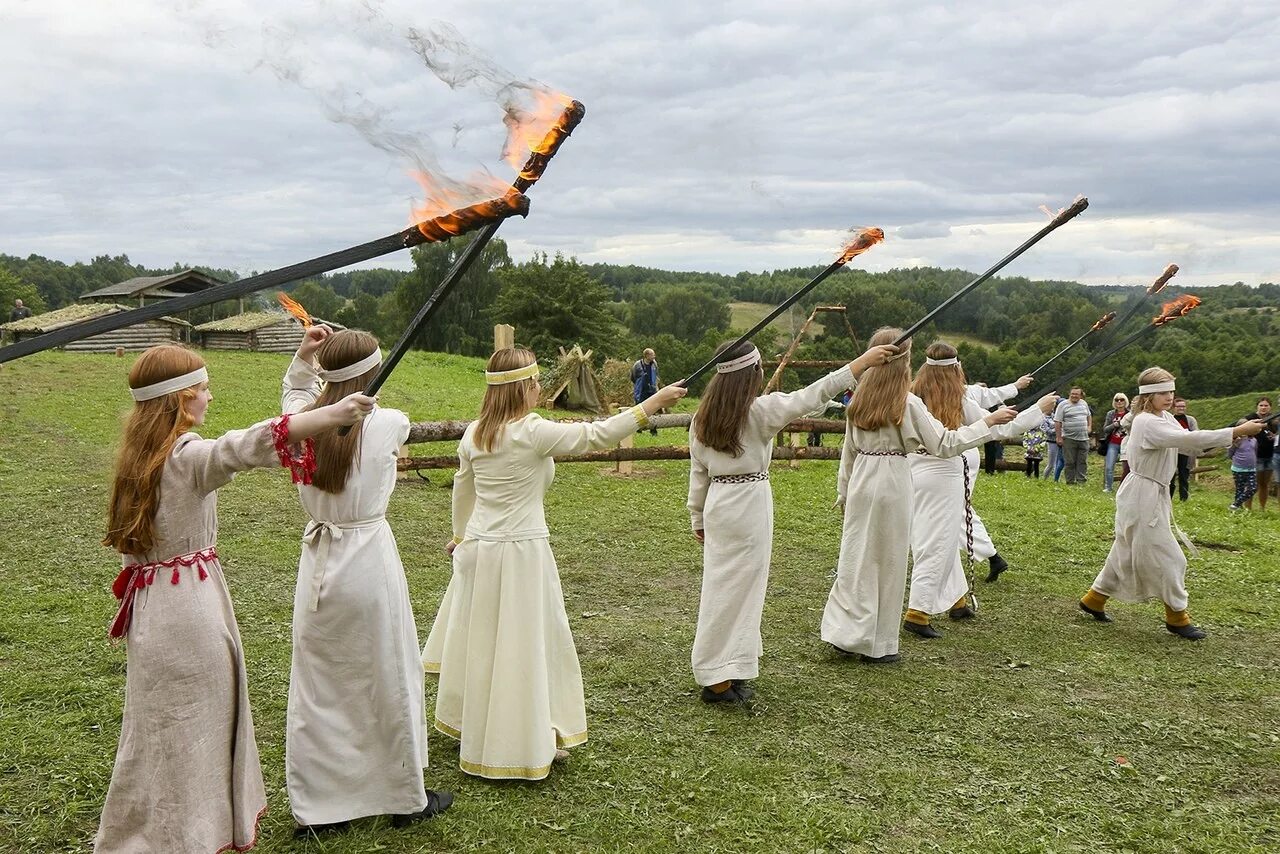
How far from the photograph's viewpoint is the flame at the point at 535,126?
11.3 feet

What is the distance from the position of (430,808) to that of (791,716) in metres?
2.50

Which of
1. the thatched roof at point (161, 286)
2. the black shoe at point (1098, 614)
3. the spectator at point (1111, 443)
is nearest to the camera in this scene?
the black shoe at point (1098, 614)

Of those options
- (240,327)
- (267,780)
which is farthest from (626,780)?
(240,327)

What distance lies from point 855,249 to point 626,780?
3.52m

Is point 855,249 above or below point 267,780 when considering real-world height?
above

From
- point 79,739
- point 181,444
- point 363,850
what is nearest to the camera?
point 181,444

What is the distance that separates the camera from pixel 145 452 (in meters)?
3.64

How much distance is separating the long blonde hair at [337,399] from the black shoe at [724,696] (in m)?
3.07

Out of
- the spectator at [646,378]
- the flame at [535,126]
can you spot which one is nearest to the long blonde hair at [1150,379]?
the flame at [535,126]

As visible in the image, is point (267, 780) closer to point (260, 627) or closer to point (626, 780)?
point (626, 780)

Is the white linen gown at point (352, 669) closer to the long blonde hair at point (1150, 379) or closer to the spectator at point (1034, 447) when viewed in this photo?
the long blonde hair at point (1150, 379)

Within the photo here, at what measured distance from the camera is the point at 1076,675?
698 cm

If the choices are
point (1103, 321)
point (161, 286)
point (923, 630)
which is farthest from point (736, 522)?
point (161, 286)

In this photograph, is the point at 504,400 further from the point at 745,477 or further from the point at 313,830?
the point at 313,830
